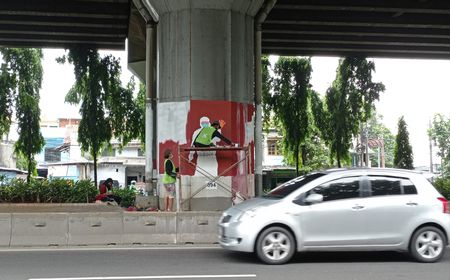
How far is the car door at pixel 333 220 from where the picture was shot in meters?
8.79

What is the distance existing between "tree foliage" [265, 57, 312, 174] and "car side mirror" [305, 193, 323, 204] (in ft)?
69.9

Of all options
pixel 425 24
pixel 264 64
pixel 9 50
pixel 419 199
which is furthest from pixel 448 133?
pixel 419 199

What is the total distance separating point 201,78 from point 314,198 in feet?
21.8

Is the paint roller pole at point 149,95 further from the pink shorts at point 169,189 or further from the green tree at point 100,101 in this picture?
the green tree at point 100,101

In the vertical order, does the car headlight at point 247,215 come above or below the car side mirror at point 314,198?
below

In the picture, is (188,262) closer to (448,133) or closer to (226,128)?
(226,128)

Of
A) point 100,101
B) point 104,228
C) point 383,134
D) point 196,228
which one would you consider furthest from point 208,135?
point 383,134

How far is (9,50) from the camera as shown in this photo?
27312mm

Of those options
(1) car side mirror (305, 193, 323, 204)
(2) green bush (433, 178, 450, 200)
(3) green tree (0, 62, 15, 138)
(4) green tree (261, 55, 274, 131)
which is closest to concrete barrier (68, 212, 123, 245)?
(1) car side mirror (305, 193, 323, 204)

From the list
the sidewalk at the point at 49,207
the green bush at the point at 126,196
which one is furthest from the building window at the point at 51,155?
the sidewalk at the point at 49,207

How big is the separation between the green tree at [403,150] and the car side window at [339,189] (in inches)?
1032

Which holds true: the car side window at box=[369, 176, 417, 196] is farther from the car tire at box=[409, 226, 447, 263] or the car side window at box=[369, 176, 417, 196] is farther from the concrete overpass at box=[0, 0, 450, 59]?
the concrete overpass at box=[0, 0, 450, 59]

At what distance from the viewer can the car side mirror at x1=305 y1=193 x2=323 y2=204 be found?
29.0 feet

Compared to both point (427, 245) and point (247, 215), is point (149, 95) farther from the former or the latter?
point (427, 245)
